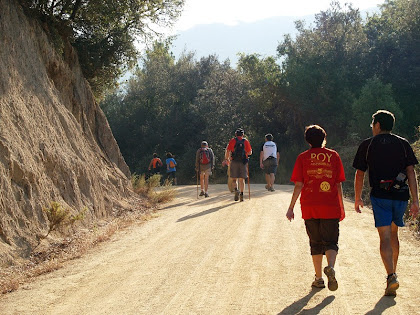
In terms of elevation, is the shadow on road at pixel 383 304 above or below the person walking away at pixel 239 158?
below

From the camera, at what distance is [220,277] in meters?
7.40

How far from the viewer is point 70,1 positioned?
16.1 m

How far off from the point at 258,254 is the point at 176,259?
1.27m

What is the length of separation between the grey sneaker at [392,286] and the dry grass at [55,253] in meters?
4.65

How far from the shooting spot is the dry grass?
7.81 meters

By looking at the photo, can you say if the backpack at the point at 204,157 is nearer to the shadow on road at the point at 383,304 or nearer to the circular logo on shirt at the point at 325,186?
the circular logo on shirt at the point at 325,186

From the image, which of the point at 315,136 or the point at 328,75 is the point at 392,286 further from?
the point at 328,75

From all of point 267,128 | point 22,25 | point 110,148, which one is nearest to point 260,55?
point 267,128

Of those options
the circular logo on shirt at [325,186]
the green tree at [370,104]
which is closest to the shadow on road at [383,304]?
the circular logo on shirt at [325,186]

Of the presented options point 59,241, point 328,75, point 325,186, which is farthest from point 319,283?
point 328,75

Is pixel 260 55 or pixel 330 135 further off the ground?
pixel 260 55

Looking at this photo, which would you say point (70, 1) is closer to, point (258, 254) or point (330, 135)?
point (258, 254)

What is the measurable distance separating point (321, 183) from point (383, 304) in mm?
1573

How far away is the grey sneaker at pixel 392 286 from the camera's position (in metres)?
6.36
